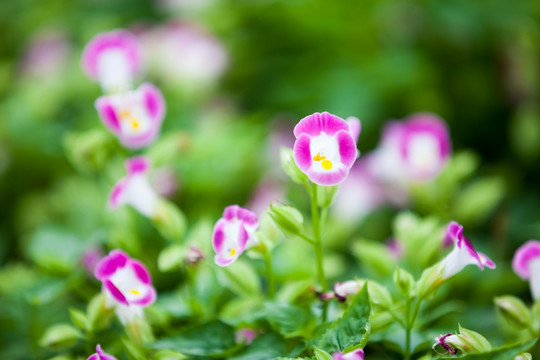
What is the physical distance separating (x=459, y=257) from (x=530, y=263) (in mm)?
129

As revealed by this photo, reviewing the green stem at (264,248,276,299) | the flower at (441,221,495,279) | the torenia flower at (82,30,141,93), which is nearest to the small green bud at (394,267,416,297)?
the flower at (441,221,495,279)

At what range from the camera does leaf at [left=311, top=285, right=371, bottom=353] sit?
1.86ft

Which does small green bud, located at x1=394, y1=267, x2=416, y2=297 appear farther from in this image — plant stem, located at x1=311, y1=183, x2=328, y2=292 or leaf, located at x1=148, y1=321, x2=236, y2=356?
leaf, located at x1=148, y1=321, x2=236, y2=356

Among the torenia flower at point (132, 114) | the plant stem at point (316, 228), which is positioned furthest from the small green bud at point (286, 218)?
the torenia flower at point (132, 114)

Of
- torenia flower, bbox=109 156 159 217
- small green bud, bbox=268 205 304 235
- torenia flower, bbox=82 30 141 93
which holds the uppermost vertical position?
torenia flower, bbox=82 30 141 93

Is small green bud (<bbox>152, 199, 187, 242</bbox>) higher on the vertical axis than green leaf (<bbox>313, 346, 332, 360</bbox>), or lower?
higher

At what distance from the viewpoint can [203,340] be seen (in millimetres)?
649

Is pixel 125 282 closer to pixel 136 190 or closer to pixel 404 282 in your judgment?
pixel 136 190

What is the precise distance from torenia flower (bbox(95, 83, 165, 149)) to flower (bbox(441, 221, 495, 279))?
0.41 meters

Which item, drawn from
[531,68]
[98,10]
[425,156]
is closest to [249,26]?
[98,10]

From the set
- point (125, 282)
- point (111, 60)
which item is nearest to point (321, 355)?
point (125, 282)

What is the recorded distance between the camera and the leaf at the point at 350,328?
567mm

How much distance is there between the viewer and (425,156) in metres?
0.91

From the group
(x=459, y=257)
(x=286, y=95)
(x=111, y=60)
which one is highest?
(x=286, y=95)
